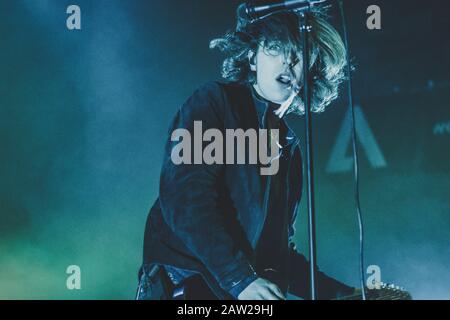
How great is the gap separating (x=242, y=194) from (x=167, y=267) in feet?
1.15

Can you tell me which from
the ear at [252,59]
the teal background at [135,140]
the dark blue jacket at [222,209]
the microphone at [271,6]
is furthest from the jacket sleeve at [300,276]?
the microphone at [271,6]

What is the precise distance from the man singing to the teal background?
16 centimetres

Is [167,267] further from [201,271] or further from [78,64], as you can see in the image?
[78,64]

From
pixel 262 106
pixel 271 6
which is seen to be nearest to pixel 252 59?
pixel 262 106

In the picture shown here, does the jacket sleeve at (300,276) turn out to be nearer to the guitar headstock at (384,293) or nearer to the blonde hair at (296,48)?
the guitar headstock at (384,293)

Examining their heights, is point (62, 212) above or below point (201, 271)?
above

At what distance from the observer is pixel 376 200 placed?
2.09 m

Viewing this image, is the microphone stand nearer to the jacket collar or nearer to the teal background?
the jacket collar

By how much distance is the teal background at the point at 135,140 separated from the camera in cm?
200

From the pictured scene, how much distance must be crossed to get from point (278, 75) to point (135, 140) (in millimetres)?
613

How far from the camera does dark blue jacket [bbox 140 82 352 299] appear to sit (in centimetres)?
150

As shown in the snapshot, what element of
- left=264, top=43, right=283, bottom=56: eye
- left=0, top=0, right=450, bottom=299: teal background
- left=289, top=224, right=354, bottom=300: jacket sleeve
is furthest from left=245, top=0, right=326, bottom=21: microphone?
left=289, top=224, right=354, bottom=300: jacket sleeve

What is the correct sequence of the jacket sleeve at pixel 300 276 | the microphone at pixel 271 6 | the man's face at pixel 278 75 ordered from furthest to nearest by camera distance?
the man's face at pixel 278 75
the jacket sleeve at pixel 300 276
the microphone at pixel 271 6
